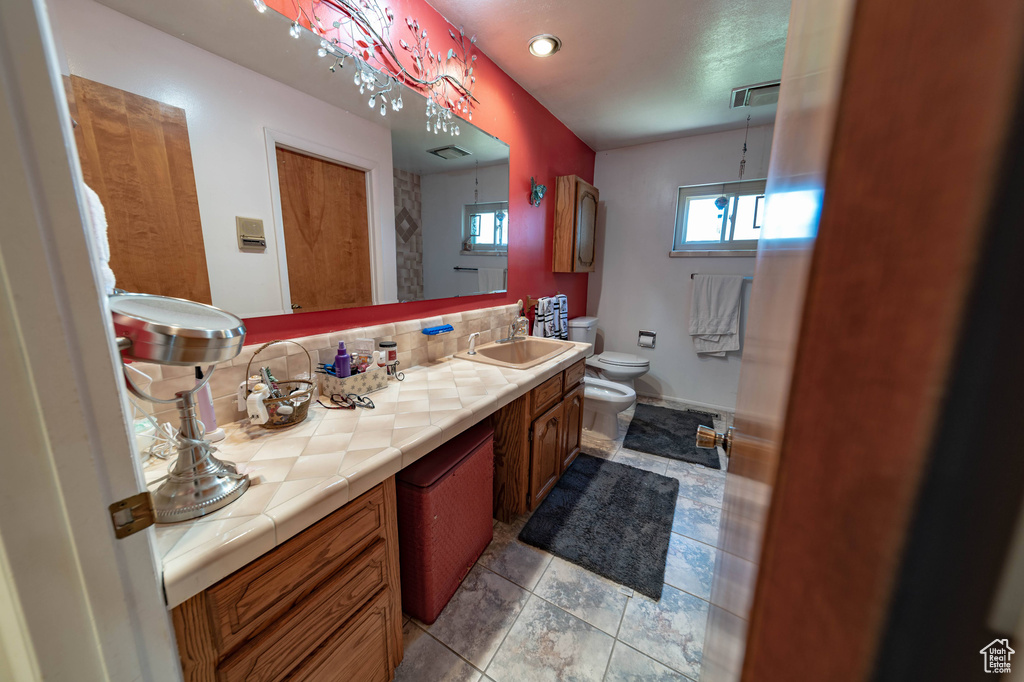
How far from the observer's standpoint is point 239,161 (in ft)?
3.36

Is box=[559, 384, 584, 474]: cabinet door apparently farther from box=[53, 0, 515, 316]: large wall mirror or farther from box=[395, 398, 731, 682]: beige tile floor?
box=[53, 0, 515, 316]: large wall mirror

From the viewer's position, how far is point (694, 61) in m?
1.90

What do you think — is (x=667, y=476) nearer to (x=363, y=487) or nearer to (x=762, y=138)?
(x=363, y=487)

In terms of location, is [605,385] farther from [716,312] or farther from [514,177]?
[514,177]

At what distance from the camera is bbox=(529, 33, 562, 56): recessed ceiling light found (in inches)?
67.9

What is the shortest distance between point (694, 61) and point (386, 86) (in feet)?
5.28

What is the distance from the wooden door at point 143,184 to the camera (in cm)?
79

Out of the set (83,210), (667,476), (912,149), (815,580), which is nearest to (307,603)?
(83,210)

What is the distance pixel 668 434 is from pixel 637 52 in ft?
7.85

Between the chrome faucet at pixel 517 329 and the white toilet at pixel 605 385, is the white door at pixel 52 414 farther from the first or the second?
the white toilet at pixel 605 385

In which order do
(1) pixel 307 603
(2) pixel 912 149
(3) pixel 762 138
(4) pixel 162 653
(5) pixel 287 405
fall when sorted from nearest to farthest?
(2) pixel 912 149 < (4) pixel 162 653 < (1) pixel 307 603 < (5) pixel 287 405 < (3) pixel 762 138

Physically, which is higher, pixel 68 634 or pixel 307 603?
pixel 68 634

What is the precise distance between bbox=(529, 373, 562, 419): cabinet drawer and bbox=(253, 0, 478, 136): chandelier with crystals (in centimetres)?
128

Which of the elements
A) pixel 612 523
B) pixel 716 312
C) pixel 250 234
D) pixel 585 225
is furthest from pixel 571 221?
pixel 250 234
